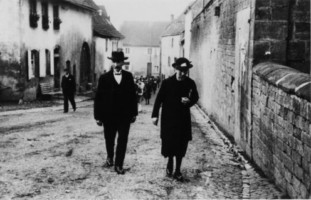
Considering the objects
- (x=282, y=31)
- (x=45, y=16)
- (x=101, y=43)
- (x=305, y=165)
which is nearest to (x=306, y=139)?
(x=305, y=165)

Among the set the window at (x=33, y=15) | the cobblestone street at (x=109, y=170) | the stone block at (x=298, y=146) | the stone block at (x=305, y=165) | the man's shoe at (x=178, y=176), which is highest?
the window at (x=33, y=15)

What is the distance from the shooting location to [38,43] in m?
23.9

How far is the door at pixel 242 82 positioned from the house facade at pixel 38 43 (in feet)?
45.8

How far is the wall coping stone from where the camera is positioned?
5065 mm

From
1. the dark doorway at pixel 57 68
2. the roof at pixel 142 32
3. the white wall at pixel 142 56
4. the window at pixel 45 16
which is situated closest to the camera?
the window at pixel 45 16

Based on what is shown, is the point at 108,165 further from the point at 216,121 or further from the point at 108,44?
the point at 108,44

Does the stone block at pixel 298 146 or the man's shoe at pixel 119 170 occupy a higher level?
the stone block at pixel 298 146

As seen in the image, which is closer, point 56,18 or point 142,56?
point 56,18

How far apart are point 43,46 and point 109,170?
61.3 feet

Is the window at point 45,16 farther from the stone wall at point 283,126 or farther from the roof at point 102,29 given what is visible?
the stone wall at point 283,126

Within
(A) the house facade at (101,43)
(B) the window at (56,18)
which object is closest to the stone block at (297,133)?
(B) the window at (56,18)

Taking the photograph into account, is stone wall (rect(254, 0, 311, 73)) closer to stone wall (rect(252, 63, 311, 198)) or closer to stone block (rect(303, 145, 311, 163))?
stone wall (rect(252, 63, 311, 198))

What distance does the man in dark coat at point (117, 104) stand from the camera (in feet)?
23.7

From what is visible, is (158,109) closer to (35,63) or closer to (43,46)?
(35,63)
